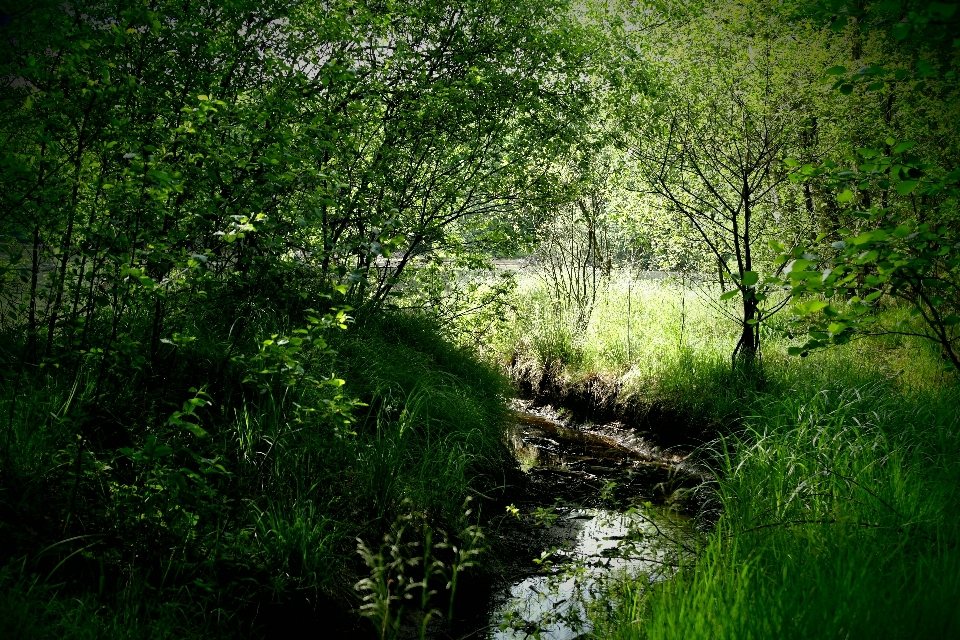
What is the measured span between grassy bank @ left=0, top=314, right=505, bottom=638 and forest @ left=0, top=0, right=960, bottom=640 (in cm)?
3

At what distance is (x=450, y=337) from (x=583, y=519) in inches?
118

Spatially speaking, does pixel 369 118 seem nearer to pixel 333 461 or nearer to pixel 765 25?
pixel 333 461

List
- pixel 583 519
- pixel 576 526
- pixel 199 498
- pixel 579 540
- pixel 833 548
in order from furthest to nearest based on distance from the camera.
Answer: pixel 583 519, pixel 576 526, pixel 579 540, pixel 199 498, pixel 833 548

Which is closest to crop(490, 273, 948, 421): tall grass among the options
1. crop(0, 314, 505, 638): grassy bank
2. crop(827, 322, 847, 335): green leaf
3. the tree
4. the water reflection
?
the tree

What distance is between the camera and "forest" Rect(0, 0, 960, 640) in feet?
8.80

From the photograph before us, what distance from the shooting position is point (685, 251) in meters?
9.36


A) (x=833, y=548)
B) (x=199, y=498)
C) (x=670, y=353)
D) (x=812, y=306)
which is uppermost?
(x=812, y=306)

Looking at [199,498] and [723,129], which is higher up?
[723,129]

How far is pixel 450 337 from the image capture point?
24.1ft

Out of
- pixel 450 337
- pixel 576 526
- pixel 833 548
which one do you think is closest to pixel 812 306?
pixel 833 548

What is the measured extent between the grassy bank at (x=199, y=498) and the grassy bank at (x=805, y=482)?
Result: 172cm

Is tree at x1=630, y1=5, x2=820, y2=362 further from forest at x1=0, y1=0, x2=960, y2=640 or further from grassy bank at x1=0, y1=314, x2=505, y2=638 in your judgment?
grassy bank at x1=0, y1=314, x2=505, y2=638

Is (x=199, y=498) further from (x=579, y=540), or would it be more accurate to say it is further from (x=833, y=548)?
(x=833, y=548)

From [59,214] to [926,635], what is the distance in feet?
15.4
